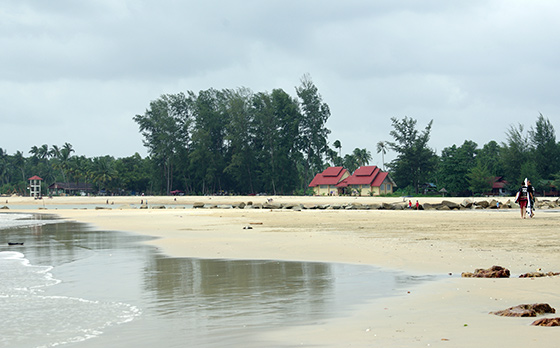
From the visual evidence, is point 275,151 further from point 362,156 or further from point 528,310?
point 528,310

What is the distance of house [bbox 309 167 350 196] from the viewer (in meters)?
91.9

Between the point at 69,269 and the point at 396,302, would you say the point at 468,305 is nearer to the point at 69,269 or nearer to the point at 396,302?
the point at 396,302

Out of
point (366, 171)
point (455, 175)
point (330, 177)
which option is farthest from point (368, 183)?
point (455, 175)

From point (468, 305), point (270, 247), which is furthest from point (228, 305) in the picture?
point (270, 247)

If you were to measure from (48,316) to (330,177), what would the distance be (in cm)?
8643

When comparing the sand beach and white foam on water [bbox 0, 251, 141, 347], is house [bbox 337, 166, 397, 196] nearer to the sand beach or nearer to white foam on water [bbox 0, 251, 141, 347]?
the sand beach

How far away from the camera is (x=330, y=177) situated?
9388 cm

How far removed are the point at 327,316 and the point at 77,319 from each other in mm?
3902

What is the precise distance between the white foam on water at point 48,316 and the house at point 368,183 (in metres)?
77.3

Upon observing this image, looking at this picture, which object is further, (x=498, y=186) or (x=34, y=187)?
(x=34, y=187)

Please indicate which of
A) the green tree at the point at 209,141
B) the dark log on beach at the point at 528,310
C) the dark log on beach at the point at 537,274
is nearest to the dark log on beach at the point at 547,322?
the dark log on beach at the point at 528,310

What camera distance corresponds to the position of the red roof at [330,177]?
92.4 metres

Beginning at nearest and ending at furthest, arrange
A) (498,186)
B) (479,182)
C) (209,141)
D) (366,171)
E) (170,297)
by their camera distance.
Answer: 1. (170,297)
2. (479,182)
3. (498,186)
4. (366,171)
5. (209,141)

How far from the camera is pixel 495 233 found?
19.5 m
